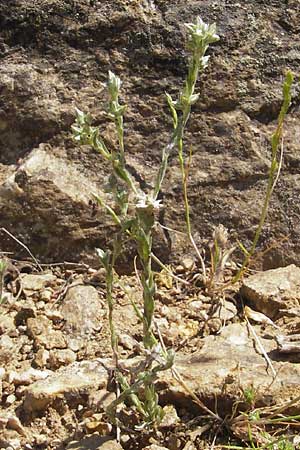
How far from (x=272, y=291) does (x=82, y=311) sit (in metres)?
0.69

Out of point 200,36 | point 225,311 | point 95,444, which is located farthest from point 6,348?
point 200,36

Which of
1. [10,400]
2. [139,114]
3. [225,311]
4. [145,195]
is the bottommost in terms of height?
[10,400]

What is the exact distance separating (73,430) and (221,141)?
4.33 ft

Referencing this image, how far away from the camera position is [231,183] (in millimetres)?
Result: 3070

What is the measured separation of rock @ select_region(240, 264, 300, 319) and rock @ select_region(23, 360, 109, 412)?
65cm

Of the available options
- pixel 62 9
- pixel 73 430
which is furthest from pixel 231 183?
pixel 73 430

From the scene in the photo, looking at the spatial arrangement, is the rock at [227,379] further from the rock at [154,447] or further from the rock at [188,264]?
the rock at [188,264]

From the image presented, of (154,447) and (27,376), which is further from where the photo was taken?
(27,376)

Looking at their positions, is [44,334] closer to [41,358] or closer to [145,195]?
[41,358]

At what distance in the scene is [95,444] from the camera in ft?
7.32

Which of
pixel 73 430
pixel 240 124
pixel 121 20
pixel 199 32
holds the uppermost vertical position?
pixel 199 32

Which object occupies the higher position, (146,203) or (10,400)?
(146,203)

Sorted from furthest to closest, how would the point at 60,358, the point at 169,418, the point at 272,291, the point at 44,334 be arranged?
1. the point at 272,291
2. the point at 44,334
3. the point at 60,358
4. the point at 169,418

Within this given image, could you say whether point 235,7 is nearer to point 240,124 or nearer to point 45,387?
point 240,124
